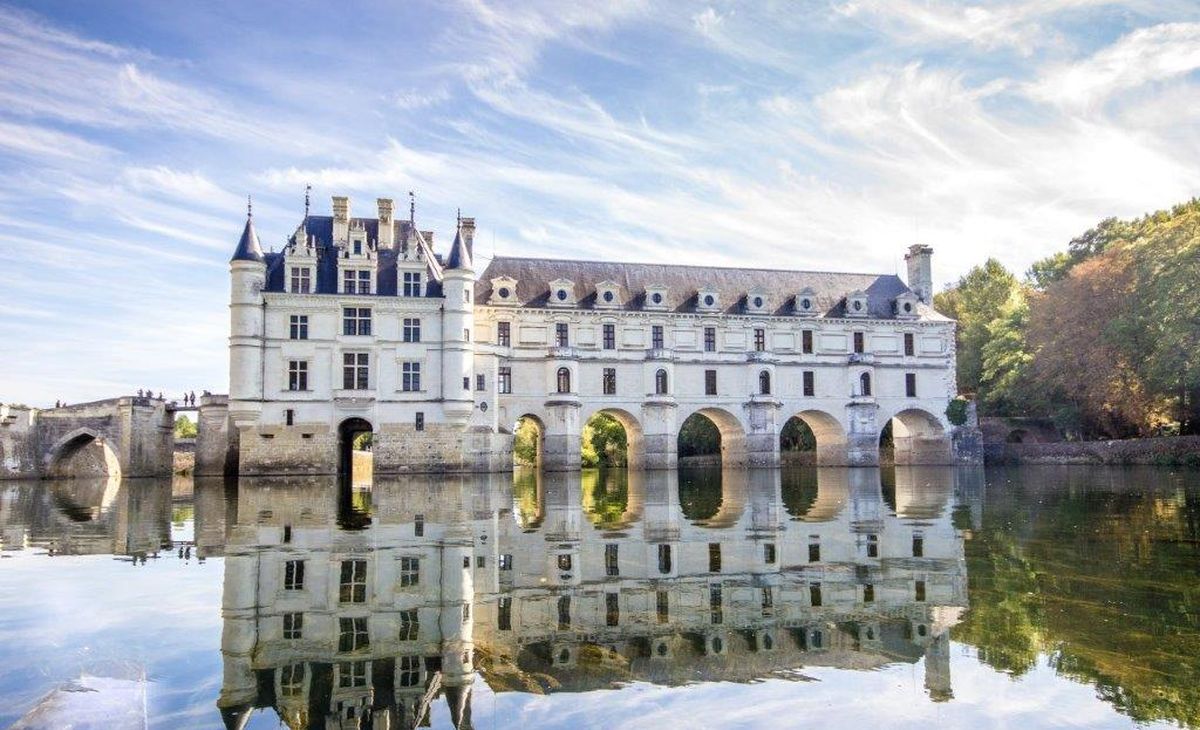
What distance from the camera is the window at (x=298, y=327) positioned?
118 ft

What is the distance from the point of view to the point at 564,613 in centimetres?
830

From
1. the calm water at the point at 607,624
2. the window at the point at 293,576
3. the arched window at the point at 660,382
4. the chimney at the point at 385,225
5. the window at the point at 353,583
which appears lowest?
the calm water at the point at 607,624

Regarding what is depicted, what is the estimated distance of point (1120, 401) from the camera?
44.7 meters

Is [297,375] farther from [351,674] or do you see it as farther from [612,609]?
[351,674]

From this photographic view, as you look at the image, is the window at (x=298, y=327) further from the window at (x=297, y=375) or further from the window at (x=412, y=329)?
the window at (x=412, y=329)

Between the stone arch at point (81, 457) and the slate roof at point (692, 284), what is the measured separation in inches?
772

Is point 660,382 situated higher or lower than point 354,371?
lower

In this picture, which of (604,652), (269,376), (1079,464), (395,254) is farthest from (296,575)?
(1079,464)

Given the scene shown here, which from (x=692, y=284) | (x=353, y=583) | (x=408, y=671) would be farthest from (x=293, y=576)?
(x=692, y=284)

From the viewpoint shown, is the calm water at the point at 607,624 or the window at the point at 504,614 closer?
the calm water at the point at 607,624

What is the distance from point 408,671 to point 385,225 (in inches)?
1379

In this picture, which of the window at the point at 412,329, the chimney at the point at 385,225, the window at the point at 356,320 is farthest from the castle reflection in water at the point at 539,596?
the chimney at the point at 385,225

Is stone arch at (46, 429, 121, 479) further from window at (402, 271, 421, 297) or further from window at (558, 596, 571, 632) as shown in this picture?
window at (558, 596, 571, 632)

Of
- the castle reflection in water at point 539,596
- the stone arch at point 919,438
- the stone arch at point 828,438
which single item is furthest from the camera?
the stone arch at point 919,438
